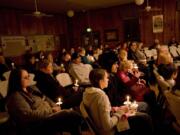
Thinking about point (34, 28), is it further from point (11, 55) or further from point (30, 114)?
point (30, 114)

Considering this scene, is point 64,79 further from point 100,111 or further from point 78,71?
point 100,111

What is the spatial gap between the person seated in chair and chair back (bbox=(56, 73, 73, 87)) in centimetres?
166

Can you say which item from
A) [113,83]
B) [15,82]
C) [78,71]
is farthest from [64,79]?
[15,82]

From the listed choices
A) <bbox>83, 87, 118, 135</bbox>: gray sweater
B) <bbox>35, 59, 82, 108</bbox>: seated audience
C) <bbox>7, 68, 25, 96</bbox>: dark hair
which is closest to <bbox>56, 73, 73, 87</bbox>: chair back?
<bbox>35, 59, 82, 108</bbox>: seated audience

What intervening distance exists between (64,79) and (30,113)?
2.20 metres

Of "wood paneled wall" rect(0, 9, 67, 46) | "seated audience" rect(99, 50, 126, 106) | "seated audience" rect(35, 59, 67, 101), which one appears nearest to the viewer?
"seated audience" rect(99, 50, 126, 106)

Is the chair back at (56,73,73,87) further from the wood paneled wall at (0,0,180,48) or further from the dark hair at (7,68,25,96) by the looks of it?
the wood paneled wall at (0,0,180,48)

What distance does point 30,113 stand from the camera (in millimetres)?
2441

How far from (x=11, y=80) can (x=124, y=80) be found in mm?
1802

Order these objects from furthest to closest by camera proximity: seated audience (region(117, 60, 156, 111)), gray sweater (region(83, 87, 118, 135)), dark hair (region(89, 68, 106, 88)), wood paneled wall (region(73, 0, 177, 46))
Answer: wood paneled wall (region(73, 0, 177, 46)) < seated audience (region(117, 60, 156, 111)) < dark hair (region(89, 68, 106, 88)) < gray sweater (region(83, 87, 118, 135))

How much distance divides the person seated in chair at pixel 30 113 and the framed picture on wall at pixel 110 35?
31.8 feet

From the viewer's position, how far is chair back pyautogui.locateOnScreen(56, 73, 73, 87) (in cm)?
449

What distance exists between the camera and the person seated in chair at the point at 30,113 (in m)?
2.42

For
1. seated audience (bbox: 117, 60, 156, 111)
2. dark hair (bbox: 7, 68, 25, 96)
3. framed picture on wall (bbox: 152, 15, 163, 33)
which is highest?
framed picture on wall (bbox: 152, 15, 163, 33)
